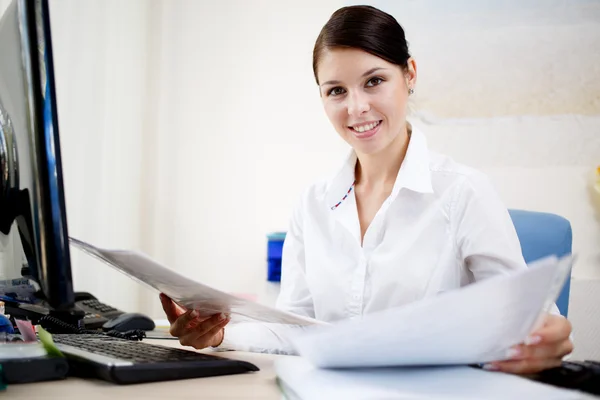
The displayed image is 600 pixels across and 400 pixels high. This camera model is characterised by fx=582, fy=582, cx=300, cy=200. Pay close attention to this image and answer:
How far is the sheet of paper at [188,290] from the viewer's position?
69 centimetres

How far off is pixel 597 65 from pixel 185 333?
227 cm

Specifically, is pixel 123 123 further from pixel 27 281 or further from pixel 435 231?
pixel 27 281

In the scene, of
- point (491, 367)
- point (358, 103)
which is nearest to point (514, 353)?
point (491, 367)

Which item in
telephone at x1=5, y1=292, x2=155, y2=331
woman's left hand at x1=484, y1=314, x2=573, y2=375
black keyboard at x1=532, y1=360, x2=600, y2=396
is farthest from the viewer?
telephone at x1=5, y1=292, x2=155, y2=331

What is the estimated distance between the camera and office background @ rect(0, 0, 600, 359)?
2422 mm

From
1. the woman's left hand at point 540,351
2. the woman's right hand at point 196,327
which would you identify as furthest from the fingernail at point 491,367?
the woman's right hand at point 196,327

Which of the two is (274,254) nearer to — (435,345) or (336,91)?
(336,91)

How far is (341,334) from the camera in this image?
0.57m

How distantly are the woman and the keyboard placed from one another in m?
0.29

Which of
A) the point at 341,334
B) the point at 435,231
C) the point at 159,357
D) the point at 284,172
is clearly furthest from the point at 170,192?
the point at 341,334

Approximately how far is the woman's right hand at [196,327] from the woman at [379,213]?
0.07m

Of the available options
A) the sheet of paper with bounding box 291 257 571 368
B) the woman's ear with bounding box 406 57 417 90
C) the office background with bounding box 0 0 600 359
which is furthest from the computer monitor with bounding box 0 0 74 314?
the office background with bounding box 0 0 600 359

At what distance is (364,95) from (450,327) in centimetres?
87

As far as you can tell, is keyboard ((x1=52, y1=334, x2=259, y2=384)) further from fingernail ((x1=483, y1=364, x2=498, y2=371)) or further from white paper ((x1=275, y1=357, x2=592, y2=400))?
fingernail ((x1=483, y1=364, x2=498, y2=371))
